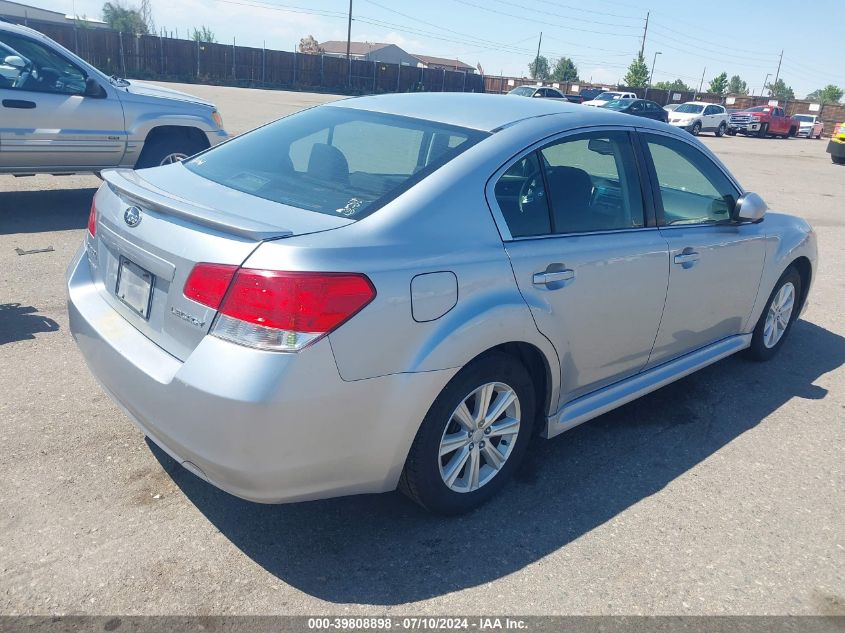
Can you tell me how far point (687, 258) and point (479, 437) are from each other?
64.5 inches

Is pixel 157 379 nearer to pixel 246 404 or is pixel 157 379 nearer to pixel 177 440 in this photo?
pixel 177 440

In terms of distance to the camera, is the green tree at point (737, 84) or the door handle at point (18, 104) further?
the green tree at point (737, 84)

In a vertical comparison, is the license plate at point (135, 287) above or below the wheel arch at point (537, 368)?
above

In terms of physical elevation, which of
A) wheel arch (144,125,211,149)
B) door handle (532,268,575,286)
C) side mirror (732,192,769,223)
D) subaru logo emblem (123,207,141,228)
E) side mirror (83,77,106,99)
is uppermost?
side mirror (83,77,106,99)

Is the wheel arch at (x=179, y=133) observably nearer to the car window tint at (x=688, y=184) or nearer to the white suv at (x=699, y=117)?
the car window tint at (x=688, y=184)

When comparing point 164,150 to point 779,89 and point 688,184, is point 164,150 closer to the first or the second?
point 688,184

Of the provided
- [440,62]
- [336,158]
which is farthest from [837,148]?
[440,62]

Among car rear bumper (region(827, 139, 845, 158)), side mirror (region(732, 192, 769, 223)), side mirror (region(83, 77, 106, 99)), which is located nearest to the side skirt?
side mirror (region(732, 192, 769, 223))

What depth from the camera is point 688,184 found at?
14.2 ft

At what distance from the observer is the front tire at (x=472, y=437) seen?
283cm

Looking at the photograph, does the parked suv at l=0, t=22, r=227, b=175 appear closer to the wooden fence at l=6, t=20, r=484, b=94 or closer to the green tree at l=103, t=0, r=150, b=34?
the wooden fence at l=6, t=20, r=484, b=94

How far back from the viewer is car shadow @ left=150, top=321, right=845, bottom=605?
108 inches

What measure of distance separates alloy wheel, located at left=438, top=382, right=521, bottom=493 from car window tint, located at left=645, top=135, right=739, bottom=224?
58.6 inches

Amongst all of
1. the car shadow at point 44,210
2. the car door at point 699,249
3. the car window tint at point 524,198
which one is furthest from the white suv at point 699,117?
the car window tint at point 524,198
